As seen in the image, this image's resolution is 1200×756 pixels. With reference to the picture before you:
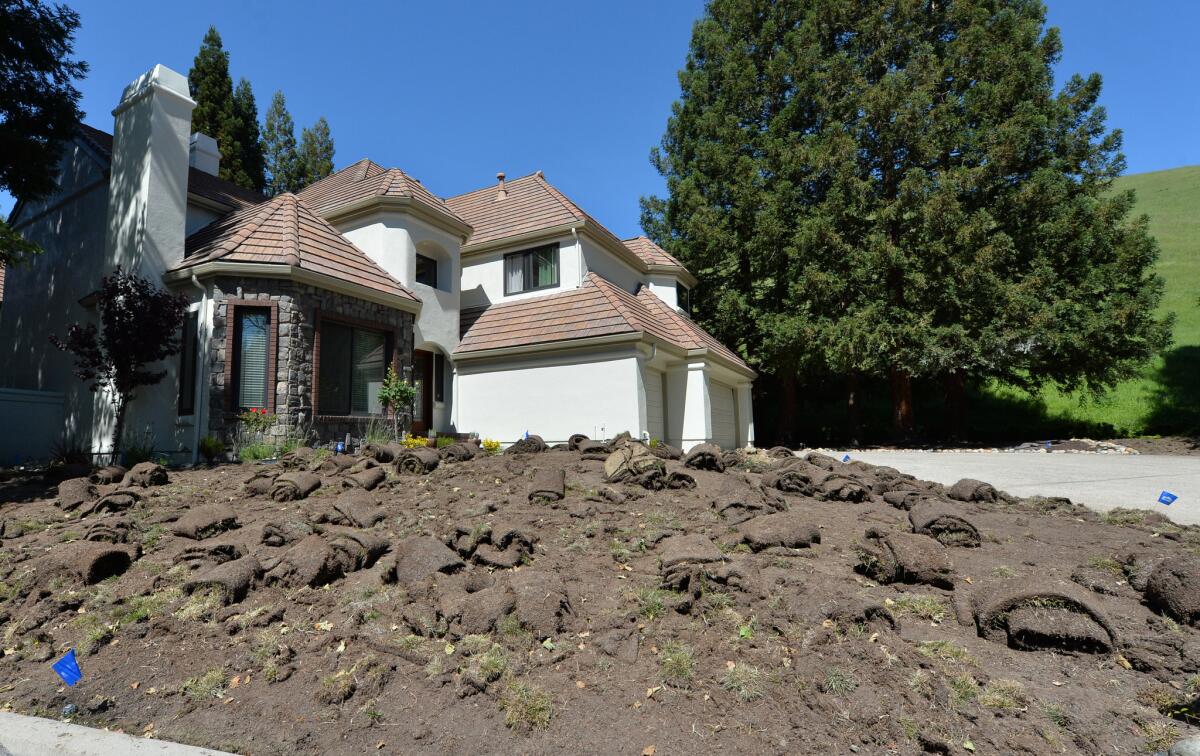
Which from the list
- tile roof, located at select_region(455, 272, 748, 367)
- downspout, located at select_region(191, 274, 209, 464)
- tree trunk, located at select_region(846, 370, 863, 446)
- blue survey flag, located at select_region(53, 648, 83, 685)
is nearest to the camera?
blue survey flag, located at select_region(53, 648, 83, 685)

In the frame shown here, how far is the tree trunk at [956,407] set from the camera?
19781 millimetres

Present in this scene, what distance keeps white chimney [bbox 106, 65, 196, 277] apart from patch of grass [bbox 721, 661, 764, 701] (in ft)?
40.9

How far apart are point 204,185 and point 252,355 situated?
718 centimetres

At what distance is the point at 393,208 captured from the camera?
1377 cm

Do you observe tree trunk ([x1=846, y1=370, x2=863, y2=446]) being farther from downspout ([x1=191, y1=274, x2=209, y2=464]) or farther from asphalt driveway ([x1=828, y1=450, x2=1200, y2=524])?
downspout ([x1=191, y1=274, x2=209, y2=464])

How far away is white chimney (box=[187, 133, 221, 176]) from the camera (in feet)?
57.4

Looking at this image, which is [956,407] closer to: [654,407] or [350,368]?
[654,407]

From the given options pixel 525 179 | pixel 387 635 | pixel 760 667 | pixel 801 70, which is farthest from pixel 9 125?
pixel 801 70

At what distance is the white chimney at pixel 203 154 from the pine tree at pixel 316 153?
584 inches

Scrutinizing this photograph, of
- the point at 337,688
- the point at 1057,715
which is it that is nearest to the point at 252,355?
the point at 337,688

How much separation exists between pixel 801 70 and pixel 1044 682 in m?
22.3

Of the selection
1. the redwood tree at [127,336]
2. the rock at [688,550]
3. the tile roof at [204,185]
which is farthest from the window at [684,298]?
the rock at [688,550]

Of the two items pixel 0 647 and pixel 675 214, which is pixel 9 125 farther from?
pixel 675 214

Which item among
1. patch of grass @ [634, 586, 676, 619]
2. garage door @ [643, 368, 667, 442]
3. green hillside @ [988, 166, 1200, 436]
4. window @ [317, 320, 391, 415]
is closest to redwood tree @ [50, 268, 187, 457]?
window @ [317, 320, 391, 415]
